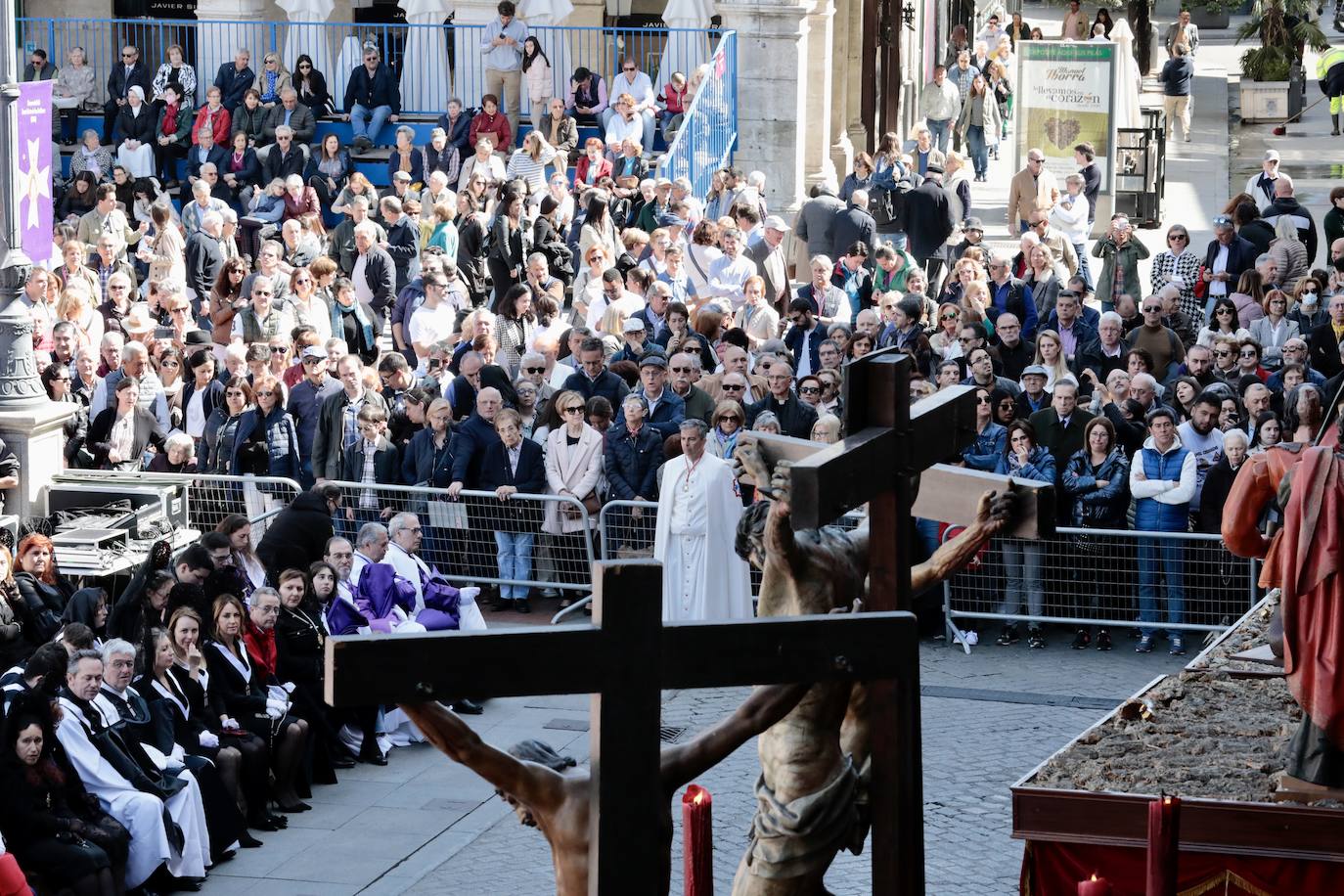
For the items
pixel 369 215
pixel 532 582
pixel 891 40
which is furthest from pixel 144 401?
pixel 891 40

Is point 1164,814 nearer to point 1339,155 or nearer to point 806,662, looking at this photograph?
point 806,662

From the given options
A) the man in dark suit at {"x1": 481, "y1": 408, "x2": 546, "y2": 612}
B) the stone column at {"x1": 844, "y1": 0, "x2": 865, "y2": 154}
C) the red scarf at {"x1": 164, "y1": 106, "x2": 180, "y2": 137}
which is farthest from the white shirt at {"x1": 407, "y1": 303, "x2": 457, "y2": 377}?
the stone column at {"x1": 844, "y1": 0, "x2": 865, "y2": 154}

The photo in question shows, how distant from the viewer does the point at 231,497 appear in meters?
15.8

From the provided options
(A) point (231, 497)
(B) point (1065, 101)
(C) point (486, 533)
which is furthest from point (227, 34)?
(C) point (486, 533)

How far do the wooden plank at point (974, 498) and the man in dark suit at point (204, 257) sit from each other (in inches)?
630

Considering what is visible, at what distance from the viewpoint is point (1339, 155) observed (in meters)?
36.2

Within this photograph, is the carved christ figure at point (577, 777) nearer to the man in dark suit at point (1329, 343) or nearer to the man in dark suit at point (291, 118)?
the man in dark suit at point (1329, 343)

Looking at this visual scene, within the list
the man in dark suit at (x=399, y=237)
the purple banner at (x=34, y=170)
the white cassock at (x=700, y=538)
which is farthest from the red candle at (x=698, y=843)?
the man in dark suit at (x=399, y=237)

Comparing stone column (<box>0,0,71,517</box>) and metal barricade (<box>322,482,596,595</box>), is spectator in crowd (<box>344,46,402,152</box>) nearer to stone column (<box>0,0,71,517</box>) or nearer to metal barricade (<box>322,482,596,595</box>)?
stone column (<box>0,0,71,517</box>)

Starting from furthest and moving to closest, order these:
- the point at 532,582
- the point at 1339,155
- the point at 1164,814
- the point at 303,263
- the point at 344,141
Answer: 1. the point at 1339,155
2. the point at 344,141
3. the point at 303,263
4. the point at 532,582
5. the point at 1164,814

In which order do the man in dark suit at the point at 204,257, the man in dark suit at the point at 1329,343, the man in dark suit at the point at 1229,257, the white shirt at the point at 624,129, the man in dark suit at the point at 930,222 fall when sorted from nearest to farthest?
1. the man in dark suit at the point at 1329,343
2. the man in dark suit at the point at 1229,257
3. the man in dark suit at the point at 204,257
4. the man in dark suit at the point at 930,222
5. the white shirt at the point at 624,129

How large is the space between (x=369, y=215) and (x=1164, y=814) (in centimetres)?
1795

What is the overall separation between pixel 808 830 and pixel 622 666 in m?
1.50

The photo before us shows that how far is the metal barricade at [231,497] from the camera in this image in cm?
1541
